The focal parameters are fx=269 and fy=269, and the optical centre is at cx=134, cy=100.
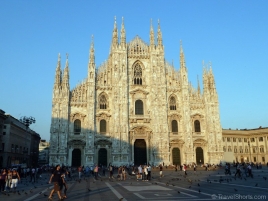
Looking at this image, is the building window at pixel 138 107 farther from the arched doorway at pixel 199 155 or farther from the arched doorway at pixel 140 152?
the arched doorway at pixel 199 155

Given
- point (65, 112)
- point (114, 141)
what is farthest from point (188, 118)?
point (65, 112)

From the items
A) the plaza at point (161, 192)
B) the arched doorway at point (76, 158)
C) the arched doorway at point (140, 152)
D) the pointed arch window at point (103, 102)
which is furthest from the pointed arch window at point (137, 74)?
the plaza at point (161, 192)

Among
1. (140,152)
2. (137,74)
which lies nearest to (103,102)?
(137,74)

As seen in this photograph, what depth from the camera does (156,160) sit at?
42.2 m

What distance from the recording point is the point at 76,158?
135 ft

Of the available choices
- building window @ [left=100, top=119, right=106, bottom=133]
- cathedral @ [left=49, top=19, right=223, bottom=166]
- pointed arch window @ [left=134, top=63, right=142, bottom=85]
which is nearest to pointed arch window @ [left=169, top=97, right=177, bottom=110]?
Answer: cathedral @ [left=49, top=19, right=223, bottom=166]

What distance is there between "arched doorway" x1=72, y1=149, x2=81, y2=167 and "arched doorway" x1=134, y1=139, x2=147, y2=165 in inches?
347

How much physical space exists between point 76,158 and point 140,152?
10.1m

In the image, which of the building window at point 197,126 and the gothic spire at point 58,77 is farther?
the building window at point 197,126

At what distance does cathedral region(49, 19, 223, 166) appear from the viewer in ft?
135

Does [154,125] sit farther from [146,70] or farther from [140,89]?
[146,70]

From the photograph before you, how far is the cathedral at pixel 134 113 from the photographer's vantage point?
4119 cm

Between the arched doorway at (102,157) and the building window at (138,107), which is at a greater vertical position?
the building window at (138,107)

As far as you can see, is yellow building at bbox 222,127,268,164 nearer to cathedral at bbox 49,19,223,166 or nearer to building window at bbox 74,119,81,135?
cathedral at bbox 49,19,223,166
